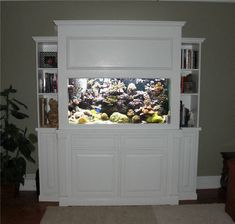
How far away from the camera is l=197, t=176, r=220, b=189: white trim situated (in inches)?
154

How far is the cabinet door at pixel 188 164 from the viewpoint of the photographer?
347 centimetres

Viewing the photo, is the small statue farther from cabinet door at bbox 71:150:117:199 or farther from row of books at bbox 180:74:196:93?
row of books at bbox 180:74:196:93

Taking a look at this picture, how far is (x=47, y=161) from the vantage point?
3414 mm

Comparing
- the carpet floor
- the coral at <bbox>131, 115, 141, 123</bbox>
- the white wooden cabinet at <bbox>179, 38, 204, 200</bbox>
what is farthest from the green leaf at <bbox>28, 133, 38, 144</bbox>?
the white wooden cabinet at <bbox>179, 38, 204, 200</bbox>

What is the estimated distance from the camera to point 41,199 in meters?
3.48

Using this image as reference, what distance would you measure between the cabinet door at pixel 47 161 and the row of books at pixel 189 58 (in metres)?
1.92

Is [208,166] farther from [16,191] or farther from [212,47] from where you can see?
[16,191]

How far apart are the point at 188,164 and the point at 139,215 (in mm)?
944

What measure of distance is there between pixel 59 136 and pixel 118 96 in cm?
88

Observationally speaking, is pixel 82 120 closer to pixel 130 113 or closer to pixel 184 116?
pixel 130 113

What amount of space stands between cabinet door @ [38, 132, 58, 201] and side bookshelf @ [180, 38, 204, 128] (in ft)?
5.60

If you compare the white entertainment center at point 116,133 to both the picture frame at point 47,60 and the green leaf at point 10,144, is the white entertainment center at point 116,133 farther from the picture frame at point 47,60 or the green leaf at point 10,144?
the green leaf at point 10,144

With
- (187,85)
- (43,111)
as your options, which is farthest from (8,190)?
(187,85)

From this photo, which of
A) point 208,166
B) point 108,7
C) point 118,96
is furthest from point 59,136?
point 208,166
